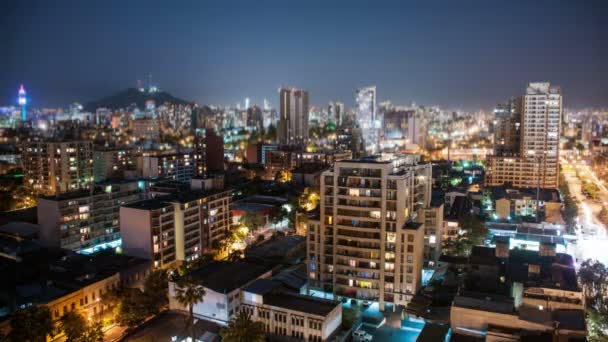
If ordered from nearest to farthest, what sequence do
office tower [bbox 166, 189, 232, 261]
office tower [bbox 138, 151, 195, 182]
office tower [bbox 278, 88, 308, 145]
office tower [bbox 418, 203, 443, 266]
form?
office tower [bbox 418, 203, 443, 266] → office tower [bbox 166, 189, 232, 261] → office tower [bbox 138, 151, 195, 182] → office tower [bbox 278, 88, 308, 145]

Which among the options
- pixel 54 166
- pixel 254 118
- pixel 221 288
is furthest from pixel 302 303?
pixel 254 118

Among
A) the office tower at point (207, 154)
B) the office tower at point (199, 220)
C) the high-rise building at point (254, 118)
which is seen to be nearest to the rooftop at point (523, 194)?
the office tower at point (199, 220)

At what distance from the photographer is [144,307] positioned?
18219 mm

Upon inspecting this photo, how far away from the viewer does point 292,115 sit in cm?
8506

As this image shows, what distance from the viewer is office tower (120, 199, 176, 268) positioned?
23.2 m

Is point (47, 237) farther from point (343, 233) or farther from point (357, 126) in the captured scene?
point (357, 126)

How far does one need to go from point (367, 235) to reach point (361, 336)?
433 centimetres

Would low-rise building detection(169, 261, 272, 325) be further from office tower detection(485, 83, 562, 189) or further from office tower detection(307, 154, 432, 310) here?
office tower detection(485, 83, 562, 189)

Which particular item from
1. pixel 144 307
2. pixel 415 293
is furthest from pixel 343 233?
pixel 144 307

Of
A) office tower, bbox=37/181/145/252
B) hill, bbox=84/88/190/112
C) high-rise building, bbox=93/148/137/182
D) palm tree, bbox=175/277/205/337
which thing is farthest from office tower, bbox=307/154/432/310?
hill, bbox=84/88/190/112

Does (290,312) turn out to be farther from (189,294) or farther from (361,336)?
(189,294)

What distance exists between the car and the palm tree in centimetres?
575

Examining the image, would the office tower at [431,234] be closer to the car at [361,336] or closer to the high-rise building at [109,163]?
the car at [361,336]

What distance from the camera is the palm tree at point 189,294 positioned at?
51.1 ft
